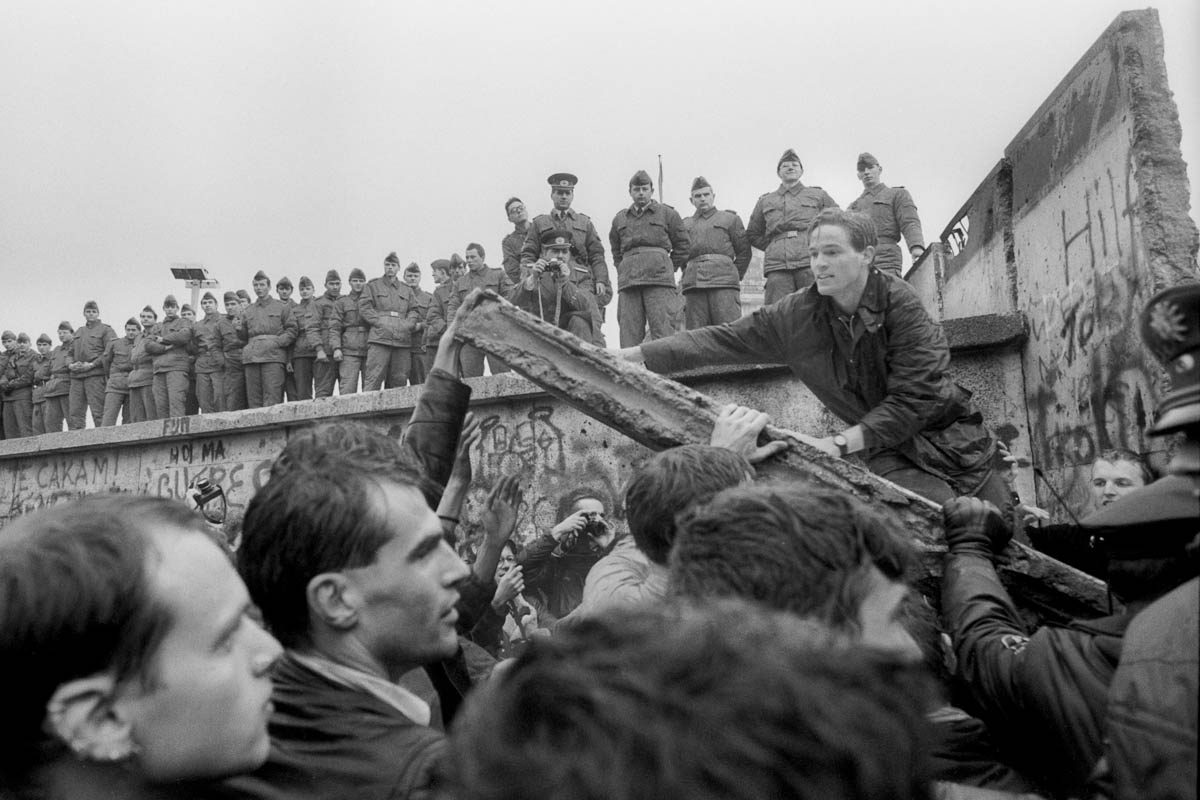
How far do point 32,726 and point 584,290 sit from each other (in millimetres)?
9227

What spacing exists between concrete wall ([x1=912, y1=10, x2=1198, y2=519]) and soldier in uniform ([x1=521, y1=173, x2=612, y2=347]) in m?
4.33

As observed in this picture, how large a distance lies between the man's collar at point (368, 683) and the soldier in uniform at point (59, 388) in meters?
15.9

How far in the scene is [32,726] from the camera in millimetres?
1126

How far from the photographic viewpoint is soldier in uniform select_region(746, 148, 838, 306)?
9.15 metres

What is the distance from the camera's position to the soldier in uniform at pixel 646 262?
9.73 m

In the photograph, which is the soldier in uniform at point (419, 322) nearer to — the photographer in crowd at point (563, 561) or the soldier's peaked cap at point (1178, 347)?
the photographer in crowd at point (563, 561)

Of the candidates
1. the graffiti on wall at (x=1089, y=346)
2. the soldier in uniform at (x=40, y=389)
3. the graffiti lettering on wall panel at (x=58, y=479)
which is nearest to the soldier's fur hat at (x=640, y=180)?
the graffiti on wall at (x=1089, y=346)

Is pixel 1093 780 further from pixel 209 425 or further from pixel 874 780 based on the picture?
pixel 209 425

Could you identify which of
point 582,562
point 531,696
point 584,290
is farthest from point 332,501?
point 584,290

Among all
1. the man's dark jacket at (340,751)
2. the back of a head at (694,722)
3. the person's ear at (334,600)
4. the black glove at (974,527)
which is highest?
the back of a head at (694,722)

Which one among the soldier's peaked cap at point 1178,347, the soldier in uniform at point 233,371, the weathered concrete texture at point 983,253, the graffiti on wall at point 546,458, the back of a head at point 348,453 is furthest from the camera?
the soldier in uniform at point 233,371

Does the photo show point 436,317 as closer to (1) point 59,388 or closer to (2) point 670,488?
(1) point 59,388

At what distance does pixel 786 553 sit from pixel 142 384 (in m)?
14.6

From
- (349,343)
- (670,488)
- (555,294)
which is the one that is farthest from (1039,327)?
(349,343)
